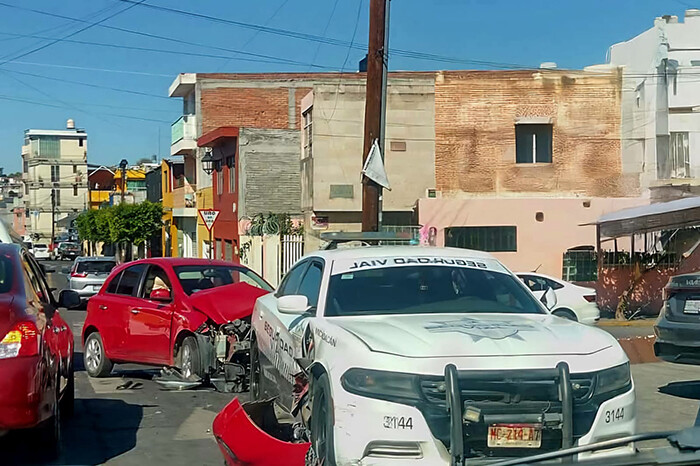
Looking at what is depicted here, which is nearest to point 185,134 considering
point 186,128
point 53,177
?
point 186,128

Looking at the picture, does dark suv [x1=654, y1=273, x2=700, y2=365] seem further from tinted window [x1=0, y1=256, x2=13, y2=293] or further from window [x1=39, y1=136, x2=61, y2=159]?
window [x1=39, y1=136, x2=61, y2=159]

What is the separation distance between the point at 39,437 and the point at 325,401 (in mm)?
2791

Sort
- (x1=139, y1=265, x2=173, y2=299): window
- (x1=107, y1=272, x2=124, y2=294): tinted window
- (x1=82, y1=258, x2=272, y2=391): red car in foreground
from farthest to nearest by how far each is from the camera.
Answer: (x1=107, y1=272, x2=124, y2=294): tinted window
(x1=139, y1=265, x2=173, y2=299): window
(x1=82, y1=258, x2=272, y2=391): red car in foreground

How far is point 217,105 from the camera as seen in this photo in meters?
42.1

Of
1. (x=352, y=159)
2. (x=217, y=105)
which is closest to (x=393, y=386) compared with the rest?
(x=352, y=159)

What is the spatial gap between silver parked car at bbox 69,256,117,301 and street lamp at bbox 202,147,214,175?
432 inches

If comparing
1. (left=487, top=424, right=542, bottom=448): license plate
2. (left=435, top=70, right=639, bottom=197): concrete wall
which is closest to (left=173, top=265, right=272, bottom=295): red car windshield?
(left=487, top=424, right=542, bottom=448): license plate

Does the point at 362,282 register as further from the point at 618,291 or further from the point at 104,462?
the point at 618,291

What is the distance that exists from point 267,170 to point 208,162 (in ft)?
22.2

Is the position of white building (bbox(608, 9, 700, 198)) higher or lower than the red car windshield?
higher

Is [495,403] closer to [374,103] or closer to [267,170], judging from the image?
[374,103]

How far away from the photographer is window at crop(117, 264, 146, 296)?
12326mm

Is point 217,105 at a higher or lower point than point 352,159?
higher

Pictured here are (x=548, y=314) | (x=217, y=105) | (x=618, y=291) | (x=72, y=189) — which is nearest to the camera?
(x=548, y=314)
